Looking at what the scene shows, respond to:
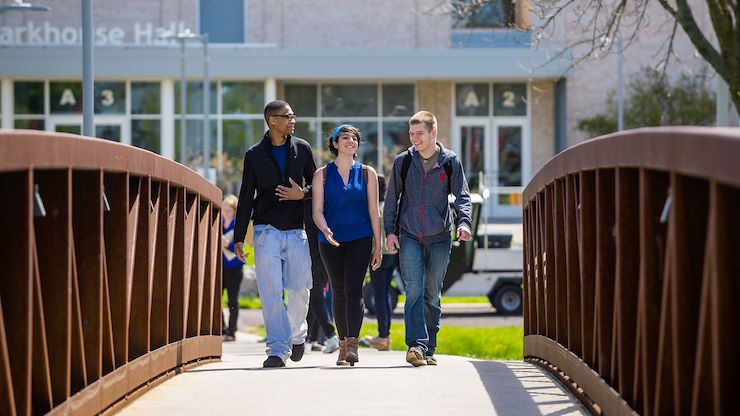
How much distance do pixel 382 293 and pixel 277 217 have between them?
3.42m

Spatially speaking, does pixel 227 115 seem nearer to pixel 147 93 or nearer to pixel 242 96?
pixel 242 96

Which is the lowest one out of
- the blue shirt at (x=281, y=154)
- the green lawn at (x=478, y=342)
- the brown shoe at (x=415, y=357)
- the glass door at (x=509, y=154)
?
the green lawn at (x=478, y=342)

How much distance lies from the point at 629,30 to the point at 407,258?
120 ft

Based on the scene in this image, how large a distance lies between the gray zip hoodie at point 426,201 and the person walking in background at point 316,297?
76 centimetres

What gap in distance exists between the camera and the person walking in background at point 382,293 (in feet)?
43.1

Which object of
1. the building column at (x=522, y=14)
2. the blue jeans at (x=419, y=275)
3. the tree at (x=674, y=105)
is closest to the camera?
the blue jeans at (x=419, y=275)

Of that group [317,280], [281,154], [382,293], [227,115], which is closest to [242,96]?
[227,115]

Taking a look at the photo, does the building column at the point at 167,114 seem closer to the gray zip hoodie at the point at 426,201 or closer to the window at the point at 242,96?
the window at the point at 242,96

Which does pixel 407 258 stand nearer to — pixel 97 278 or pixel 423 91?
pixel 97 278

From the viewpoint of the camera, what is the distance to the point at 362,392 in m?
7.79

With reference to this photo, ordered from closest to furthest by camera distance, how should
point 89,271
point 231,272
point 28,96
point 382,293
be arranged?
point 89,271 → point 382,293 → point 231,272 → point 28,96

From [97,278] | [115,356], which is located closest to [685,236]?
[97,278]

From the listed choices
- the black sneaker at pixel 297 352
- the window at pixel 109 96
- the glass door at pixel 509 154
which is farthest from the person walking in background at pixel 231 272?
the glass door at pixel 509 154

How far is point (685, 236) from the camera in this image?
4766 mm
